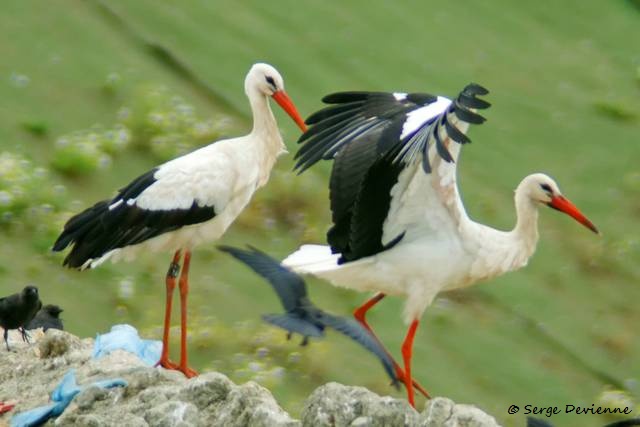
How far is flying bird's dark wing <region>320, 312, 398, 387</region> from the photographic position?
30.9 feet

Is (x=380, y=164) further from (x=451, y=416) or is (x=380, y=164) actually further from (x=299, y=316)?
(x=451, y=416)

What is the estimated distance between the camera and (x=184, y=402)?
27.1ft

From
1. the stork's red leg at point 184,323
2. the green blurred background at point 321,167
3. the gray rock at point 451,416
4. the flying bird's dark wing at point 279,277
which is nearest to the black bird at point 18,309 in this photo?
the stork's red leg at point 184,323

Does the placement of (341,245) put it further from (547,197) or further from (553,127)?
(553,127)

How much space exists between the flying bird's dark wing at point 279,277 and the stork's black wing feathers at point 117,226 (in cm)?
33

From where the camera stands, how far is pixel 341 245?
1033 cm

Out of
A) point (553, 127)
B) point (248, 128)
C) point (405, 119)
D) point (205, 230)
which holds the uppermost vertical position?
point (553, 127)

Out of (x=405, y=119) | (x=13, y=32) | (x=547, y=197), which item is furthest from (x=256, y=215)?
(x=405, y=119)

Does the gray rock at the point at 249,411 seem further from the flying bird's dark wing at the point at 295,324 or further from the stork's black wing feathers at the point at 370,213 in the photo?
the stork's black wing feathers at the point at 370,213

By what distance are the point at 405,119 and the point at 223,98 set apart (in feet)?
23.3

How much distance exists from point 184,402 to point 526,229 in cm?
311

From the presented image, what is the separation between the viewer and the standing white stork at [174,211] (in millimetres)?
10211

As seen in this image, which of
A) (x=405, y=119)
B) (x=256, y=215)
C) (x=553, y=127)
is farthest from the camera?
(x=553, y=127)

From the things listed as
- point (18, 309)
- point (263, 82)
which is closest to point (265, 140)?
point (263, 82)
